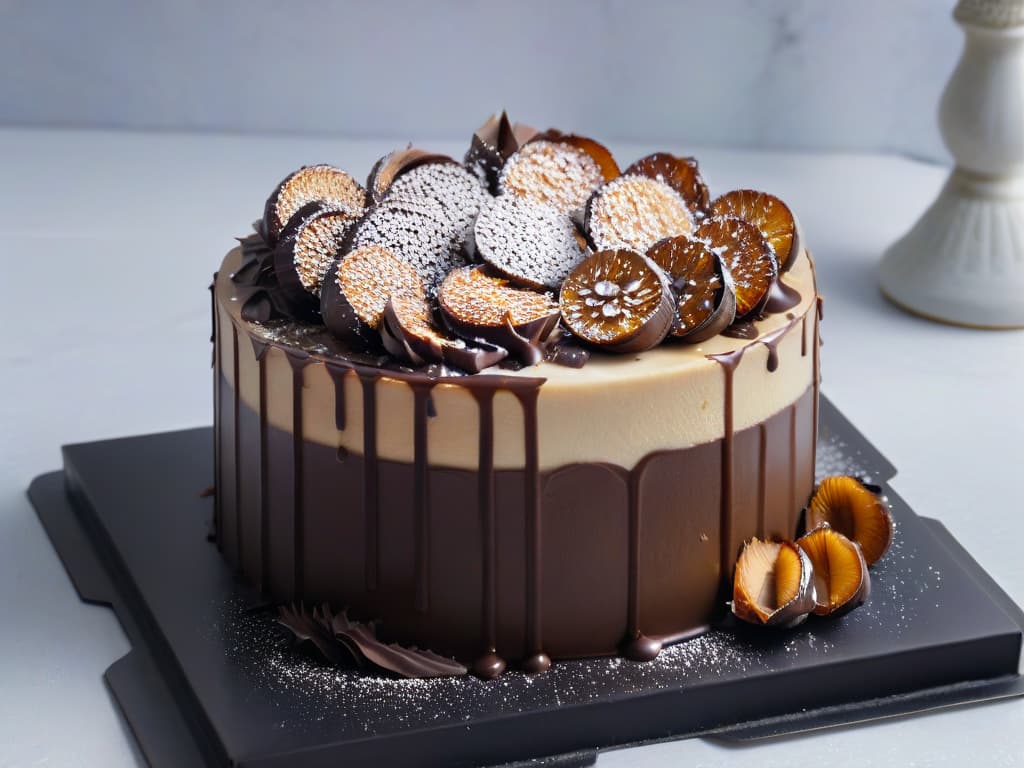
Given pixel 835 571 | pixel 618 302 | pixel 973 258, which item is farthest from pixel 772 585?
pixel 973 258

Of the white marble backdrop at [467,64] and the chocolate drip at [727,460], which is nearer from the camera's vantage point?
the chocolate drip at [727,460]

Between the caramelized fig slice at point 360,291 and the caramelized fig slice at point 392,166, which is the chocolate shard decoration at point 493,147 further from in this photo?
the caramelized fig slice at point 360,291

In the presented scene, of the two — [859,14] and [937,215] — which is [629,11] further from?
[937,215]

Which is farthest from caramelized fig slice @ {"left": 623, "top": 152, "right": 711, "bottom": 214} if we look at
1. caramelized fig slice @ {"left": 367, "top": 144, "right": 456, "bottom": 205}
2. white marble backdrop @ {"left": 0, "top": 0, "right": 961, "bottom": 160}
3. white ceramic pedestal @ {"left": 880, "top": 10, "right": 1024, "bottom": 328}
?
white marble backdrop @ {"left": 0, "top": 0, "right": 961, "bottom": 160}

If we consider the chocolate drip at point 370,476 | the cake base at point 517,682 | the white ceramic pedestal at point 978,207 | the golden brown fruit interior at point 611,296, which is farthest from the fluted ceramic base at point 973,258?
the chocolate drip at point 370,476

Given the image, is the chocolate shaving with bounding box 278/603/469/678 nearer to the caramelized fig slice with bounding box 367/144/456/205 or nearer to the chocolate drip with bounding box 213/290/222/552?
the chocolate drip with bounding box 213/290/222/552

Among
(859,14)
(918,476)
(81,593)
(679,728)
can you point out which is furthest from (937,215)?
(81,593)
